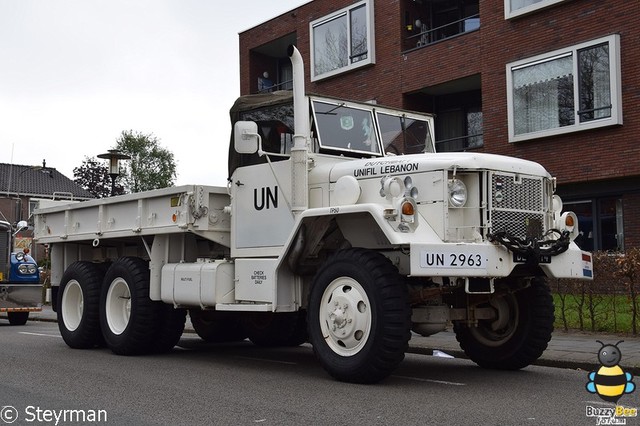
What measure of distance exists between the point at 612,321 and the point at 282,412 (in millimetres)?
8085

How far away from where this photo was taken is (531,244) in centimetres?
802

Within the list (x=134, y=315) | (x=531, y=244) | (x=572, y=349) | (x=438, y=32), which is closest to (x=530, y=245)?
(x=531, y=244)

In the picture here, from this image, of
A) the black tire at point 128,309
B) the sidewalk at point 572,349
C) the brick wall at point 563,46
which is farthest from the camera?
the brick wall at point 563,46

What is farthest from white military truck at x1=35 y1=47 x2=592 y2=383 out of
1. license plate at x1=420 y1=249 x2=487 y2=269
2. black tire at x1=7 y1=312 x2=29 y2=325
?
black tire at x1=7 y1=312 x2=29 y2=325

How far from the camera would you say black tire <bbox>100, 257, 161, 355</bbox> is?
35.4 ft

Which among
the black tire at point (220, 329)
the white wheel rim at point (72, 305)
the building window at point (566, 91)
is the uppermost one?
the building window at point (566, 91)

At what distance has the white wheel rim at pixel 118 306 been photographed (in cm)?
1129

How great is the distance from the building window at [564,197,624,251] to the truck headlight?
12618 mm

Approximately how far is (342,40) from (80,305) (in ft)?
48.2

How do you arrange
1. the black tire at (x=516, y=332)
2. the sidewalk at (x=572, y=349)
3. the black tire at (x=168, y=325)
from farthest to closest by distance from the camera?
the black tire at (x=168, y=325), the sidewalk at (x=572, y=349), the black tire at (x=516, y=332)

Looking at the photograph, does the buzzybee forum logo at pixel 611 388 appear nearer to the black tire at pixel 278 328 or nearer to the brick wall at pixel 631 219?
the black tire at pixel 278 328

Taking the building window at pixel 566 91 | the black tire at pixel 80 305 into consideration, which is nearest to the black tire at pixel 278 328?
the black tire at pixel 80 305

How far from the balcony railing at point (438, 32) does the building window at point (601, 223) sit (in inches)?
242

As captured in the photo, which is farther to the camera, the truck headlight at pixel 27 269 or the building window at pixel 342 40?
the building window at pixel 342 40
